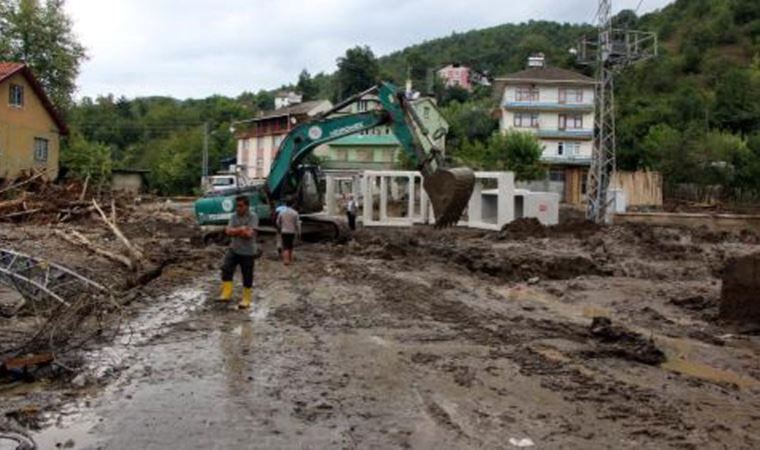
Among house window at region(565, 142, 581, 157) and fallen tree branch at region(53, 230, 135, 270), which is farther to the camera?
house window at region(565, 142, 581, 157)

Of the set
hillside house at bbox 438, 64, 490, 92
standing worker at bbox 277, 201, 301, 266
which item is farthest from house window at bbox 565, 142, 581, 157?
standing worker at bbox 277, 201, 301, 266

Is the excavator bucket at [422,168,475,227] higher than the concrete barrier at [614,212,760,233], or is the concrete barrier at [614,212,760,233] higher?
the excavator bucket at [422,168,475,227]

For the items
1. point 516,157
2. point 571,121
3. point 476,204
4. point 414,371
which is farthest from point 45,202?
point 571,121

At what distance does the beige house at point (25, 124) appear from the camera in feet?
144

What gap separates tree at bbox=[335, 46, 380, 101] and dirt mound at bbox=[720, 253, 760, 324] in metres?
94.5

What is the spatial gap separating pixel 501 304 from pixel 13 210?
19633mm

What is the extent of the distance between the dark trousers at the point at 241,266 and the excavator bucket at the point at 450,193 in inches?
238

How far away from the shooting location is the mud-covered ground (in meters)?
6.61

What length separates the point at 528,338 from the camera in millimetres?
10961

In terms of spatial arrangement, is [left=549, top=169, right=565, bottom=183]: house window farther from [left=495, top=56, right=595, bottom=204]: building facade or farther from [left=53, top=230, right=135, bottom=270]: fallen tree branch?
[left=53, top=230, right=135, bottom=270]: fallen tree branch

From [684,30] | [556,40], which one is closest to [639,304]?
[684,30]

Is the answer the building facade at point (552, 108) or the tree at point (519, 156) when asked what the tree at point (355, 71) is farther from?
the tree at point (519, 156)

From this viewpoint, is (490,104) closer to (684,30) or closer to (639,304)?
(684,30)

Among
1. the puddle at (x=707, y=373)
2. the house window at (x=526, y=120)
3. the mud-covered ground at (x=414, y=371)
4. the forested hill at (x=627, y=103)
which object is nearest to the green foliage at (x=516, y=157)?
the forested hill at (x=627, y=103)
